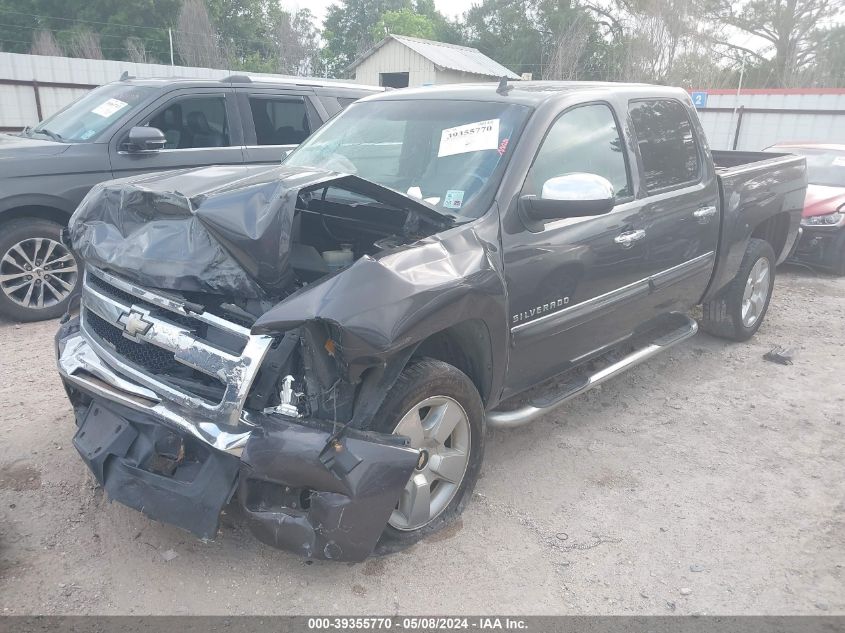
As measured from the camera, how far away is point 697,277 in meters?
4.66

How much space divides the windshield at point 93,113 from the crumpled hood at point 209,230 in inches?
128

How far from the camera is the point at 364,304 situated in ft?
7.91

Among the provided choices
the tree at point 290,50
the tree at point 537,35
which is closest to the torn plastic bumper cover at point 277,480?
the tree at point 537,35

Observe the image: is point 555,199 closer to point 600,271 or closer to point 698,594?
point 600,271

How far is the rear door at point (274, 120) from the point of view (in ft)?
21.0

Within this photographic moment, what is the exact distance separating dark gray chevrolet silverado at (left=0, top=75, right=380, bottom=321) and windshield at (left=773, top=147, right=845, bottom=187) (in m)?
6.33

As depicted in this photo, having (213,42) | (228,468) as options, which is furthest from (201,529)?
(213,42)

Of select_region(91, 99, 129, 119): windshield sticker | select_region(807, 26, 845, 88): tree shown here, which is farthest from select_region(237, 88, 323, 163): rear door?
select_region(807, 26, 845, 88): tree

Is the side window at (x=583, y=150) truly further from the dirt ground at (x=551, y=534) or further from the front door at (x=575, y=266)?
the dirt ground at (x=551, y=534)

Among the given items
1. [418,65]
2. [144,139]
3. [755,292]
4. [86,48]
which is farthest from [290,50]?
[755,292]

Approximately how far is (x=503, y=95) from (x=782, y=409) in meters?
2.78

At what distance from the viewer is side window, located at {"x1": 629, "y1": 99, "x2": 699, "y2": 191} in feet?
13.6

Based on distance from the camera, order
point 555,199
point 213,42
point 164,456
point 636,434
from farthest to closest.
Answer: point 213,42, point 636,434, point 555,199, point 164,456

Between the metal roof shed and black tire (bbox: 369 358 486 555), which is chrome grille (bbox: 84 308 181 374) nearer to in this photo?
black tire (bbox: 369 358 486 555)
